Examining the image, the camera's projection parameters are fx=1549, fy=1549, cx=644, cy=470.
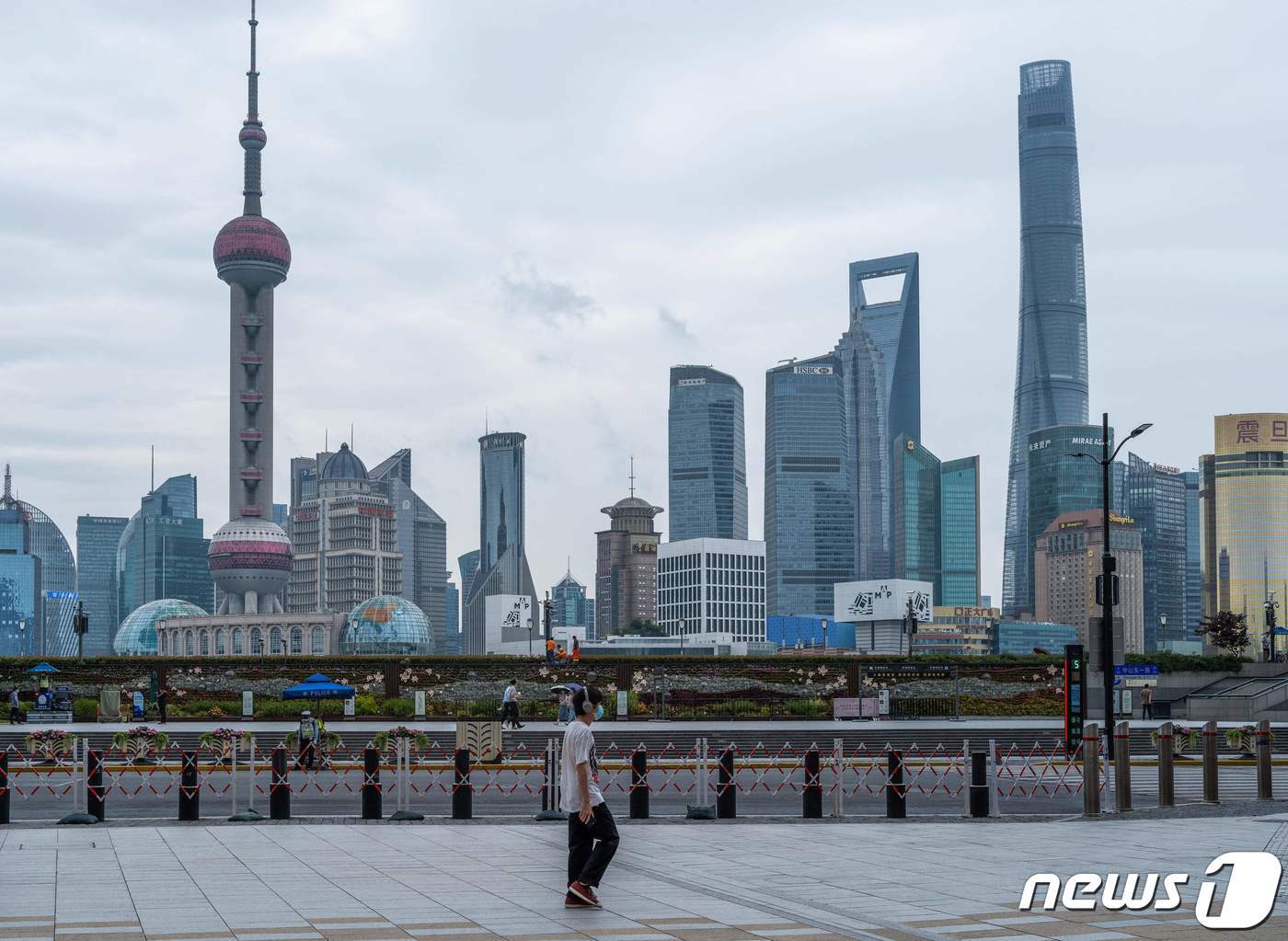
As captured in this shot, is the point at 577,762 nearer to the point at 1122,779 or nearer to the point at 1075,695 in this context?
the point at 1122,779

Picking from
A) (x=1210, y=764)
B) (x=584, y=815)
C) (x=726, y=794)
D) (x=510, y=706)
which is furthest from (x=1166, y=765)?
(x=510, y=706)

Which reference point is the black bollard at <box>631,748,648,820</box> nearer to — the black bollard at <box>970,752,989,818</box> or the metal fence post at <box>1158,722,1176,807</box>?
the black bollard at <box>970,752,989,818</box>

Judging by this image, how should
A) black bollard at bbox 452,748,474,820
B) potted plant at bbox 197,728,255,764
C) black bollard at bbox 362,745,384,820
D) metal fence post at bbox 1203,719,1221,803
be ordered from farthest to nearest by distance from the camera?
Answer: potted plant at bbox 197,728,255,764 < metal fence post at bbox 1203,719,1221,803 < black bollard at bbox 452,748,474,820 < black bollard at bbox 362,745,384,820

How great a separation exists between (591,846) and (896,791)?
392 inches

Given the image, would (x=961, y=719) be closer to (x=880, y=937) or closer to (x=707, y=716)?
(x=707, y=716)

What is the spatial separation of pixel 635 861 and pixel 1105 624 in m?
13.1

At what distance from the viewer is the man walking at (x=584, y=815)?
13.7m

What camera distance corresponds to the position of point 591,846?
46.4 ft

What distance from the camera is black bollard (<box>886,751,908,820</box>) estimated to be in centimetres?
2294

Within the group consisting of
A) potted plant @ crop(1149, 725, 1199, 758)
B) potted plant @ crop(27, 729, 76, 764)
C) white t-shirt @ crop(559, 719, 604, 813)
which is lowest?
potted plant @ crop(1149, 725, 1199, 758)

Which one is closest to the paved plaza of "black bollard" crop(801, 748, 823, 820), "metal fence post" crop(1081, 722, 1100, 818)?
"metal fence post" crop(1081, 722, 1100, 818)

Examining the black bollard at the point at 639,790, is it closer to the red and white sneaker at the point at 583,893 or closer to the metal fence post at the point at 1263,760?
the red and white sneaker at the point at 583,893

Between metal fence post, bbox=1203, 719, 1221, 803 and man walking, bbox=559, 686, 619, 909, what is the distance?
49.0ft

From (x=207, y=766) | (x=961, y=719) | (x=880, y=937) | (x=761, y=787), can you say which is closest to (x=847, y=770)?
(x=761, y=787)
